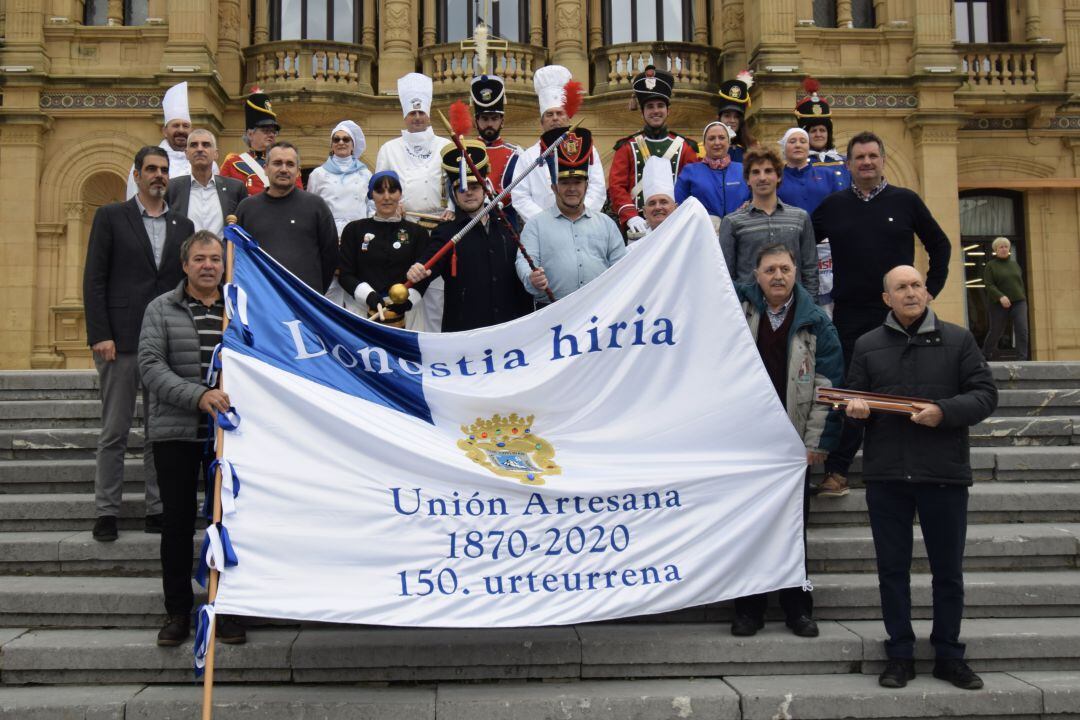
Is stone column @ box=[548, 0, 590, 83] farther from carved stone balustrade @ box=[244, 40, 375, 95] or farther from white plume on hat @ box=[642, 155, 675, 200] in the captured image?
white plume on hat @ box=[642, 155, 675, 200]

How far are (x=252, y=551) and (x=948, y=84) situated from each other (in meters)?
17.5

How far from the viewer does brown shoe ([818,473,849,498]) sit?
6.00m

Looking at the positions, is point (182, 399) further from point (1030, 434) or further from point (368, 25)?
point (368, 25)

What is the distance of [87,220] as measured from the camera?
17.8 metres

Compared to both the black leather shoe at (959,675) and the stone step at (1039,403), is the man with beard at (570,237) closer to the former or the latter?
the black leather shoe at (959,675)

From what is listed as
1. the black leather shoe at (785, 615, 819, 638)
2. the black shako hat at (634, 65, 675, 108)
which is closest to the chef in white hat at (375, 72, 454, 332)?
the black shako hat at (634, 65, 675, 108)

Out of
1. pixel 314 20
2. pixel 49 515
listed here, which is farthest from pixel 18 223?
pixel 49 515

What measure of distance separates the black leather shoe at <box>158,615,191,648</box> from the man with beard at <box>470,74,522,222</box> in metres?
4.11

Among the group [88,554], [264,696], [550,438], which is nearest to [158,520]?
[88,554]

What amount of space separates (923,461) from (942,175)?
14971 millimetres

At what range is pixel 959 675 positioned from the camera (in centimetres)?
455

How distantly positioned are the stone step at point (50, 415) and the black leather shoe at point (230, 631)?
3.19m

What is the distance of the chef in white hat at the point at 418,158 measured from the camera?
776 cm

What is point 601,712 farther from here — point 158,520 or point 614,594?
point 158,520
